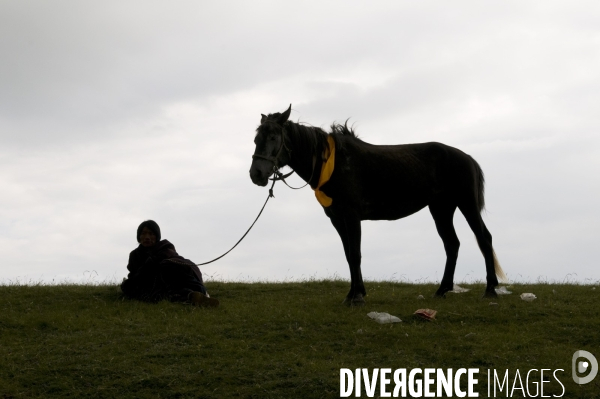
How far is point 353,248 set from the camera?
39.3 ft

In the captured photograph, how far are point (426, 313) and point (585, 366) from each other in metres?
2.62

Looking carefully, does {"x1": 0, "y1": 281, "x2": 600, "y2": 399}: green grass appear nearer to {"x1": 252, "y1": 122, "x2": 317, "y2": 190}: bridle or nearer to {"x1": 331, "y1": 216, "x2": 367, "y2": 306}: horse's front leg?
{"x1": 331, "y1": 216, "x2": 367, "y2": 306}: horse's front leg

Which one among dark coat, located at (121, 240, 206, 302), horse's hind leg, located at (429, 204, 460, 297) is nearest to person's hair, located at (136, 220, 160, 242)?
dark coat, located at (121, 240, 206, 302)

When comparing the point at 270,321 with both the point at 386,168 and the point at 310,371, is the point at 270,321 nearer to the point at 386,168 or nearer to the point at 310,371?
the point at 310,371

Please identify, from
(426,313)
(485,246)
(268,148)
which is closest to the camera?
(426,313)

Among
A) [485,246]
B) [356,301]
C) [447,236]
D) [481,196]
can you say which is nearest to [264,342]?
[356,301]

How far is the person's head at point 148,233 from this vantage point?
1357 cm

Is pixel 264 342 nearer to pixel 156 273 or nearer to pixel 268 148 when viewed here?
pixel 268 148

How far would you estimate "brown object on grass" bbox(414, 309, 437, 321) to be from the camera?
11.0 metres

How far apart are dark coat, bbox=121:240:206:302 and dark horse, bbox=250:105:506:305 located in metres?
2.65

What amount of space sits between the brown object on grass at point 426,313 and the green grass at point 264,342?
0.37 feet

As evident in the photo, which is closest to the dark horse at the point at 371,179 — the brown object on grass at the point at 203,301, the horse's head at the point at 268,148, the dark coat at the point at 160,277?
the horse's head at the point at 268,148

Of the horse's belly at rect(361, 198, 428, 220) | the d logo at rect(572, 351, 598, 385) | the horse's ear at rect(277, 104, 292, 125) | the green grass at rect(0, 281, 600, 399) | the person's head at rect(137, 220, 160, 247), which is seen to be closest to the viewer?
the d logo at rect(572, 351, 598, 385)

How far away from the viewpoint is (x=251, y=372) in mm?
9023
